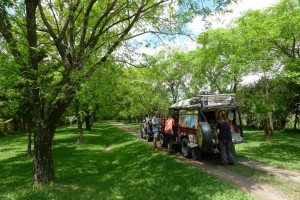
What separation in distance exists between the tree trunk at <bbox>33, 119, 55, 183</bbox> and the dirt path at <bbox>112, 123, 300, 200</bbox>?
628 centimetres

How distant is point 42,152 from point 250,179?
7.54 m

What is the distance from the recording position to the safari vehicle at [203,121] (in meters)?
12.6

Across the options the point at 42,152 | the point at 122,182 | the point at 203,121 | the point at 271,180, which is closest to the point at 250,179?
the point at 271,180

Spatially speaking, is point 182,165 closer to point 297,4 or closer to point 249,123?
point 297,4

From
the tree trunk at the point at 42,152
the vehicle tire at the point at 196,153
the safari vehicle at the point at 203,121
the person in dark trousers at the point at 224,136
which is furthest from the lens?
the vehicle tire at the point at 196,153

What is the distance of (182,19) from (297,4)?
868 cm

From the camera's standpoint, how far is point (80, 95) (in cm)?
940

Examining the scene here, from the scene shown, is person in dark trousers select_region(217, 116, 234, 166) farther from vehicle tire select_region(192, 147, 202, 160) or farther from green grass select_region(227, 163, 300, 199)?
vehicle tire select_region(192, 147, 202, 160)

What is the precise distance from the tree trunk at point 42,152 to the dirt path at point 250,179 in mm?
6284

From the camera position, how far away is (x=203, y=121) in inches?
510

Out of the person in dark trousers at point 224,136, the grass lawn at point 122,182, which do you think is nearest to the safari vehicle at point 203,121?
the person in dark trousers at point 224,136

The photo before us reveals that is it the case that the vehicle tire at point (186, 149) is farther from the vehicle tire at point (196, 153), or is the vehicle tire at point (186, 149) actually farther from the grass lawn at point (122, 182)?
the grass lawn at point (122, 182)

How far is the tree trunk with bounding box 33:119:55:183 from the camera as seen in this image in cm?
1042

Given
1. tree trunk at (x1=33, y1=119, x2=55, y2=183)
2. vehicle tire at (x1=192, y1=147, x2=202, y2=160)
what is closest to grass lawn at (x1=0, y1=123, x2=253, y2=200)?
tree trunk at (x1=33, y1=119, x2=55, y2=183)
